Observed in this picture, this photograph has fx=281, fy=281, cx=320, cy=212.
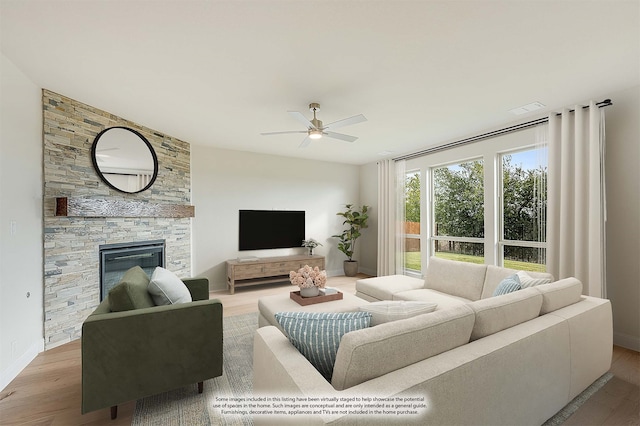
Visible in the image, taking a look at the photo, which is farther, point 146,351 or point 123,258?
Answer: point 123,258

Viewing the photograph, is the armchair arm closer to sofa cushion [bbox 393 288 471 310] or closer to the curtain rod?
sofa cushion [bbox 393 288 471 310]

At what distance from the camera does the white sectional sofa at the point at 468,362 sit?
105 centimetres

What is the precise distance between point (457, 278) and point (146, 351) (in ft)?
9.76

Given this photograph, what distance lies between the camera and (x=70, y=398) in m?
1.98

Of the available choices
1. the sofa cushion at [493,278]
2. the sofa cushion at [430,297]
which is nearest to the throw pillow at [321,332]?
the sofa cushion at [430,297]

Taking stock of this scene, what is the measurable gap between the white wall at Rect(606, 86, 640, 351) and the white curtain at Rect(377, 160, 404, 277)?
2869 millimetres

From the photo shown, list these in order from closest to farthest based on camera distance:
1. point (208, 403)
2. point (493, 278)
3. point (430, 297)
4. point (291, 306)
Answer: point (208, 403) → point (291, 306) → point (493, 278) → point (430, 297)

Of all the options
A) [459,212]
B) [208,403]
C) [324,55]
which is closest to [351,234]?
[459,212]

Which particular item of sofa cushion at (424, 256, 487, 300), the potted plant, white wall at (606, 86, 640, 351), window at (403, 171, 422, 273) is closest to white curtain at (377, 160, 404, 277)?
window at (403, 171, 422, 273)

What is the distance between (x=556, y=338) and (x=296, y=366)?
1.55m

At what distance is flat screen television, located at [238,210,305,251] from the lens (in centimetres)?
513

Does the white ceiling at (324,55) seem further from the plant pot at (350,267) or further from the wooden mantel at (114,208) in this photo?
the plant pot at (350,267)

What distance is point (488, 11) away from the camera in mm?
1653

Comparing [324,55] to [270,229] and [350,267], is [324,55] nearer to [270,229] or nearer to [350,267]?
[270,229]
